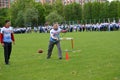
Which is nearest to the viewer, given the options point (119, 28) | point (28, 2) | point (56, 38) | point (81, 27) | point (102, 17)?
point (56, 38)

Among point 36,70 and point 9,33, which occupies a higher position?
point 9,33

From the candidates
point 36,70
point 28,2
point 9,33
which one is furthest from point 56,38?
point 28,2

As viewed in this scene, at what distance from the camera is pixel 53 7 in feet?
429

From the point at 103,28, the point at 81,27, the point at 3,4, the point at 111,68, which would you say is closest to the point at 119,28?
the point at 103,28

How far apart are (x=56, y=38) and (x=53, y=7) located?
111 m

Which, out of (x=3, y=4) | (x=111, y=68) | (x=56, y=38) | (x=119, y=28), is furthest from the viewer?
(x=3, y=4)

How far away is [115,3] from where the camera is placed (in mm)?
120125

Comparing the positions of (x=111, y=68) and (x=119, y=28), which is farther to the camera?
(x=119, y=28)

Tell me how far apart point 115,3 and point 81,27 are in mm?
44436

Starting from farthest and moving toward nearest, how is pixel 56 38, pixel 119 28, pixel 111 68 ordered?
pixel 119 28, pixel 56 38, pixel 111 68

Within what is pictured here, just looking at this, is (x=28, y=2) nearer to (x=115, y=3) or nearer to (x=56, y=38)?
(x=115, y=3)

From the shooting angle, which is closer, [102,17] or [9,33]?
[9,33]

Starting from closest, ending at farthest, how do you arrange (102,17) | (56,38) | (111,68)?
(111,68) → (56,38) → (102,17)

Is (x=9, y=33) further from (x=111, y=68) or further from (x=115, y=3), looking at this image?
(x=115, y=3)
